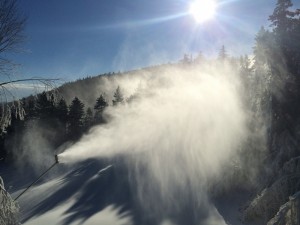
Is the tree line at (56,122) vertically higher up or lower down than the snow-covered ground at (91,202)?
higher up

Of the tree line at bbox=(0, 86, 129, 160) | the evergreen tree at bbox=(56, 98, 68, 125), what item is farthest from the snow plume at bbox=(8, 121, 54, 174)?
the evergreen tree at bbox=(56, 98, 68, 125)

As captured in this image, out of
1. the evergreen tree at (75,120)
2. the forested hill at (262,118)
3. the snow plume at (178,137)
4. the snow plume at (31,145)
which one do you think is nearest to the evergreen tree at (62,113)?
the evergreen tree at (75,120)

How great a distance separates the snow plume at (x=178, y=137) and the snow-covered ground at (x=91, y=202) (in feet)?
4.74

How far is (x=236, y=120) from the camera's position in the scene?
107 ft

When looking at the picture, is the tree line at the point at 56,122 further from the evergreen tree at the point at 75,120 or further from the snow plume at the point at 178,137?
the snow plume at the point at 178,137

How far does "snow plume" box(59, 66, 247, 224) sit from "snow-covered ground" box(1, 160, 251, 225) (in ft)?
4.74

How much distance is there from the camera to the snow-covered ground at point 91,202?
25.4 meters

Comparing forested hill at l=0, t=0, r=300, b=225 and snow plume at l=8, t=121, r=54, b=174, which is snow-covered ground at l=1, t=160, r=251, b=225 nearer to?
forested hill at l=0, t=0, r=300, b=225

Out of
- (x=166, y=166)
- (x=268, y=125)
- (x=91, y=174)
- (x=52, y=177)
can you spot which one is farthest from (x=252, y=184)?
(x=52, y=177)

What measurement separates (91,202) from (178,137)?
11953mm

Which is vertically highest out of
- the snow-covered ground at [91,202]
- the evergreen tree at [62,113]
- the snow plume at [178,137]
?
the evergreen tree at [62,113]

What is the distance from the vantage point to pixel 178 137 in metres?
38.0

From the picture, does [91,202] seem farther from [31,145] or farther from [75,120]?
[31,145]

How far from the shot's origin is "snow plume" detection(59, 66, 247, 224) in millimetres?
29578
